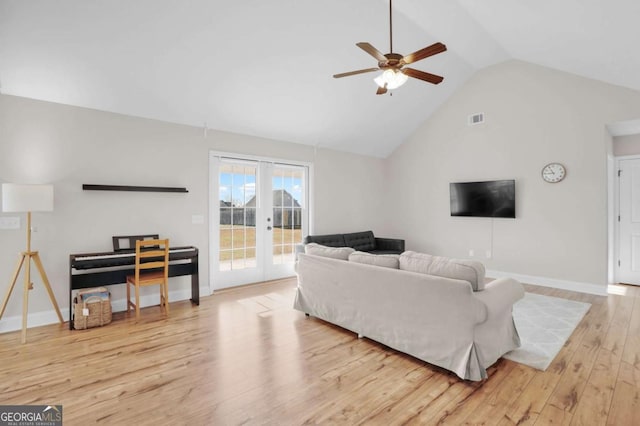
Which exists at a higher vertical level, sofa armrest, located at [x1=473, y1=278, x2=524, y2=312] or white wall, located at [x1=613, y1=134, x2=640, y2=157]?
white wall, located at [x1=613, y1=134, x2=640, y2=157]

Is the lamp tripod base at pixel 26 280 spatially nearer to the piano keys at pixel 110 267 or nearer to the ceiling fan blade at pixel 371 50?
the piano keys at pixel 110 267

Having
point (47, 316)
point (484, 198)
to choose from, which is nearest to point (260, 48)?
point (47, 316)

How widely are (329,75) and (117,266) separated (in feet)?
12.3

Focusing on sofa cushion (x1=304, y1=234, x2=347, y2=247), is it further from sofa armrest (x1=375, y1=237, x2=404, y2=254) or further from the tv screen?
the tv screen

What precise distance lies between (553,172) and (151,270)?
618 cm

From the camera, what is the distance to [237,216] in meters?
5.15

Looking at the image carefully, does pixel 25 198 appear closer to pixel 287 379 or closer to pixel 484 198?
pixel 287 379

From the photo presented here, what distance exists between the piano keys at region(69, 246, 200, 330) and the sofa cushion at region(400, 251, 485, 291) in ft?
9.42

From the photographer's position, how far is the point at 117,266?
381 centimetres

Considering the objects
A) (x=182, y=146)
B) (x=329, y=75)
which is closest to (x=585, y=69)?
(x=329, y=75)

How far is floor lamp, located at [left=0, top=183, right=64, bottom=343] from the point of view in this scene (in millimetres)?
3041

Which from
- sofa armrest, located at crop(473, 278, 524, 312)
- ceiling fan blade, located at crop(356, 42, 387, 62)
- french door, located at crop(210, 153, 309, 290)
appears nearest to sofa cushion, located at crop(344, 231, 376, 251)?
french door, located at crop(210, 153, 309, 290)
